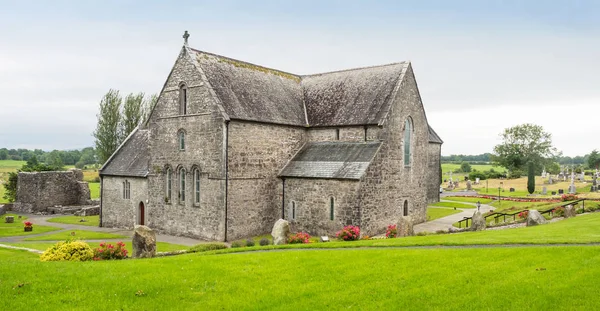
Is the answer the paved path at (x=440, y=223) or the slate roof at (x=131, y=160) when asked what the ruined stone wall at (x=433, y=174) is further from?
the slate roof at (x=131, y=160)

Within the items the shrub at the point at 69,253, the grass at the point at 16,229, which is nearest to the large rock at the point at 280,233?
the shrub at the point at 69,253

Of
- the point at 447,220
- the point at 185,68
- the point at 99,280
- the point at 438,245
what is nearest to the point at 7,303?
the point at 99,280

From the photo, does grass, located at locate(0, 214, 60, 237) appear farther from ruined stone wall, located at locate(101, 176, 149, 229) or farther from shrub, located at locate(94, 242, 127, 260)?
shrub, located at locate(94, 242, 127, 260)

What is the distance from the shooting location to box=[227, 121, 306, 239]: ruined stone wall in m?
29.9

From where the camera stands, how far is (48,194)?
49.5 metres

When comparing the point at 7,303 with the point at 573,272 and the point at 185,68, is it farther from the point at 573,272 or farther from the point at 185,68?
the point at 185,68

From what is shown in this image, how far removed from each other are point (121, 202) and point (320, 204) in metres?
18.6

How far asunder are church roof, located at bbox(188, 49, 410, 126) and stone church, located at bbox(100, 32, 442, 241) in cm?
11

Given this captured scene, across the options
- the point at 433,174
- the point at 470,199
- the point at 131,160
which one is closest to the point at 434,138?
the point at 433,174

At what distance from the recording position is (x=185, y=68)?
31344mm

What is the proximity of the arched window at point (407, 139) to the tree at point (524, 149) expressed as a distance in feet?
239

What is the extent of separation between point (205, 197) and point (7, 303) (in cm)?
1913

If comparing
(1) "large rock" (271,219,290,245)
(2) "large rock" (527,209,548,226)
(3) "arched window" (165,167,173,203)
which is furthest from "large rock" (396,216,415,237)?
(3) "arched window" (165,167,173,203)

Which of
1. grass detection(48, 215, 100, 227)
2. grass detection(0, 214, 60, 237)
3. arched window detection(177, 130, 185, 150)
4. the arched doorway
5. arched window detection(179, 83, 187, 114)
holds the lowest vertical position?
grass detection(48, 215, 100, 227)
